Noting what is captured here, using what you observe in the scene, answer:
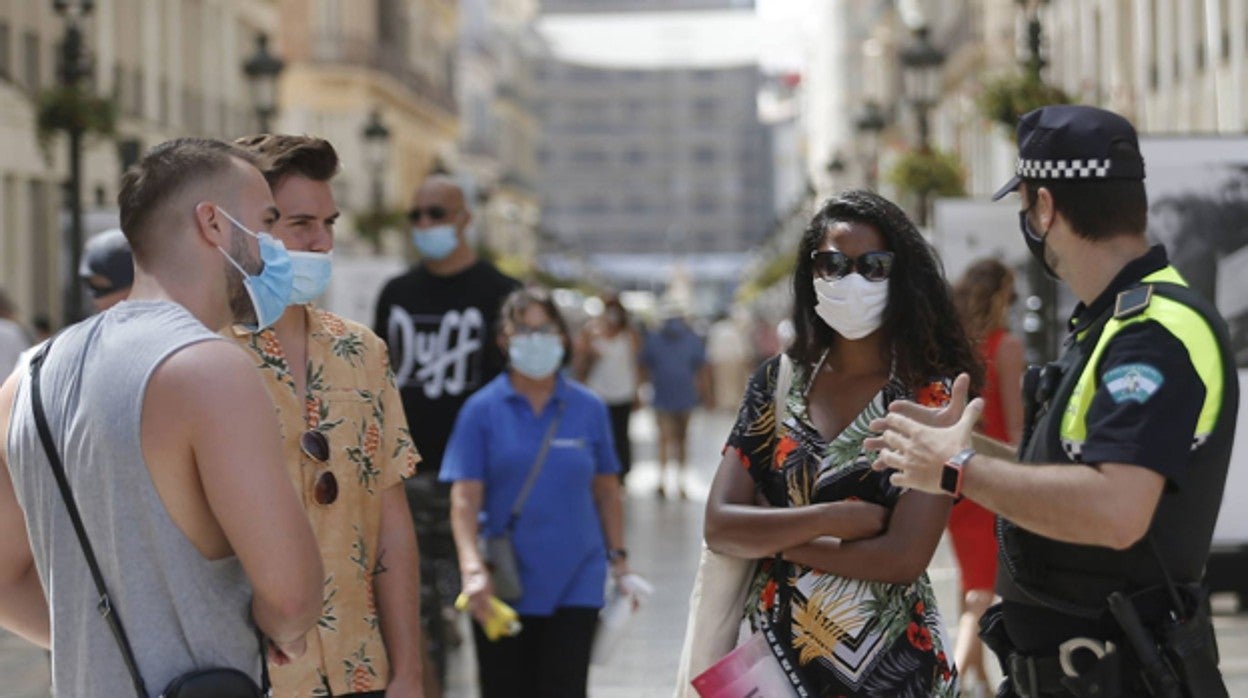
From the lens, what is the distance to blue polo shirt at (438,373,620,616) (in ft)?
23.9

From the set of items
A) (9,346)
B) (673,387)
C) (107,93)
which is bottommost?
(673,387)

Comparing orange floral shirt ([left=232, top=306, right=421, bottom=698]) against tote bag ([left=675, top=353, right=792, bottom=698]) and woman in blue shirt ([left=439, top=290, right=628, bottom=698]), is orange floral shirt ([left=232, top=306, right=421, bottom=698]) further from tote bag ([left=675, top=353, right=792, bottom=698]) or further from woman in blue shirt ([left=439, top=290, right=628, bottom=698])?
woman in blue shirt ([left=439, top=290, right=628, bottom=698])

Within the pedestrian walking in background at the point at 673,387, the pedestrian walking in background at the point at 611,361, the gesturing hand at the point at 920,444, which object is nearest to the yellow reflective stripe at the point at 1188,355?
the gesturing hand at the point at 920,444

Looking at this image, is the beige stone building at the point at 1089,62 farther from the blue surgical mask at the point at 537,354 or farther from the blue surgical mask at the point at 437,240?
the blue surgical mask at the point at 537,354

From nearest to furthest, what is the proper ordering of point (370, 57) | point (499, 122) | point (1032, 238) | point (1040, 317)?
point (1032, 238), point (1040, 317), point (370, 57), point (499, 122)

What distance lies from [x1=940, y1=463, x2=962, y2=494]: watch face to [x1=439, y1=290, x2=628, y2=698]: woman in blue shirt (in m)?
3.23

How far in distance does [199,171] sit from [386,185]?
6453 centimetres

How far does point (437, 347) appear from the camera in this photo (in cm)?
833

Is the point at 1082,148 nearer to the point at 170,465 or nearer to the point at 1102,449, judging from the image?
the point at 1102,449

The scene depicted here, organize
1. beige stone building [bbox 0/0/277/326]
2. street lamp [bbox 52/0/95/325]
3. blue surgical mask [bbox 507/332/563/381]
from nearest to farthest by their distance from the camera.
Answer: blue surgical mask [bbox 507/332/563/381], street lamp [bbox 52/0/95/325], beige stone building [bbox 0/0/277/326]

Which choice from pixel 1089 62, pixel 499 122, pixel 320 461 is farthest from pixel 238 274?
pixel 499 122

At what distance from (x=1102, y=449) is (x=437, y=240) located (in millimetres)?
4712

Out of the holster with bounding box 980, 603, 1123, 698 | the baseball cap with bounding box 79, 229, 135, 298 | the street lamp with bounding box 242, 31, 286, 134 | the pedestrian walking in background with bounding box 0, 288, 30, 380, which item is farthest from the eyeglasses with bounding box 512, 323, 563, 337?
the street lamp with bounding box 242, 31, 286, 134

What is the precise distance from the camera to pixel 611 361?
20.7 meters
